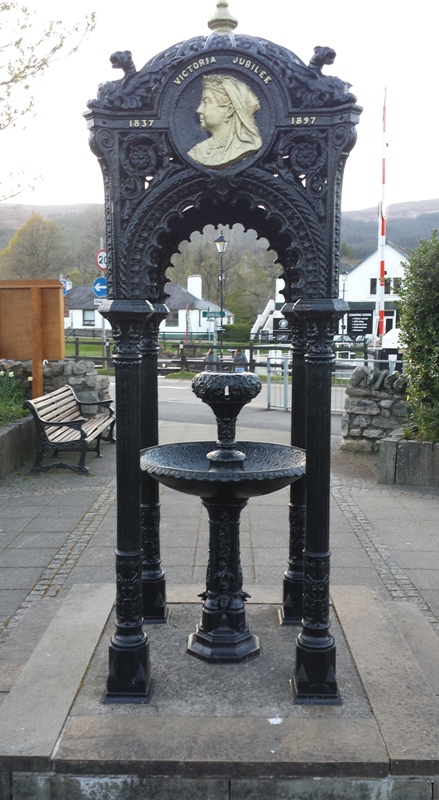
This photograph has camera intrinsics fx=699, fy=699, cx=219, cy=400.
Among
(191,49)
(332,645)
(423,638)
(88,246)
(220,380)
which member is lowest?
(423,638)

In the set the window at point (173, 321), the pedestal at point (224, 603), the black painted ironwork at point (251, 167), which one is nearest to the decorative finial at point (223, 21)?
the black painted ironwork at point (251, 167)

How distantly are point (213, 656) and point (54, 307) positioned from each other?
301 inches

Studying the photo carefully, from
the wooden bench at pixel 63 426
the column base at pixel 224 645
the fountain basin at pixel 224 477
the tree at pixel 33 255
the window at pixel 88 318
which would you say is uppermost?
the tree at pixel 33 255

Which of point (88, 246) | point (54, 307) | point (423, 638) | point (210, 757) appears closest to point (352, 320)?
point (54, 307)

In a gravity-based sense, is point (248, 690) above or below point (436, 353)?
below

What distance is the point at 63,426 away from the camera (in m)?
9.51

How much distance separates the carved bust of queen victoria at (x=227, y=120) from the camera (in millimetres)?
3306

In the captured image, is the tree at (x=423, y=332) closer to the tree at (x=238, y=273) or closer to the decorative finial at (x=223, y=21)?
the decorative finial at (x=223, y=21)

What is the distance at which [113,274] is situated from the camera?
343 centimetres

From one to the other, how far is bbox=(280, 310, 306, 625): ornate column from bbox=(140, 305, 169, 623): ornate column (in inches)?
29.7

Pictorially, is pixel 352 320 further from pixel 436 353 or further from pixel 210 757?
pixel 210 757

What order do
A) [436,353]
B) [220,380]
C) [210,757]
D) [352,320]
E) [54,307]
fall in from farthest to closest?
[352,320] → [54,307] → [436,353] → [220,380] → [210,757]

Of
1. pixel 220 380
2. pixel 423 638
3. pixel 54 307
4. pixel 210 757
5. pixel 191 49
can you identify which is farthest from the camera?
pixel 54 307

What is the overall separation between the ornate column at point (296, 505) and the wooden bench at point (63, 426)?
17.1 feet
